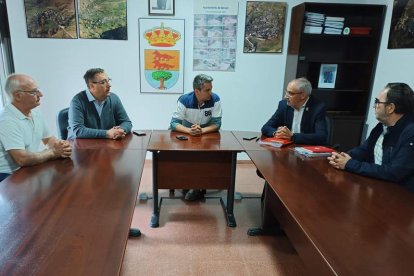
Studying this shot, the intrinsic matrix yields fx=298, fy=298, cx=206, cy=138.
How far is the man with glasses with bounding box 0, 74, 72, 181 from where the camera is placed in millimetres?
1706

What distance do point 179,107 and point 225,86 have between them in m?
1.13

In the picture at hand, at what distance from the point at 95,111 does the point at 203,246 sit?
1.39 metres

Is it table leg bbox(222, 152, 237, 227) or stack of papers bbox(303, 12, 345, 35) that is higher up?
stack of papers bbox(303, 12, 345, 35)

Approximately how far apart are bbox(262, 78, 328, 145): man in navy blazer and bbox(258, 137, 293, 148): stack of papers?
0.05 m

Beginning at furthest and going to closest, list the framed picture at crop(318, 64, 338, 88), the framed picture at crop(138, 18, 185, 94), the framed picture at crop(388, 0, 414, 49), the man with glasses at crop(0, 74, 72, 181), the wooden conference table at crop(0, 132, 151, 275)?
the framed picture at crop(318, 64, 338, 88) → the framed picture at crop(138, 18, 185, 94) → the framed picture at crop(388, 0, 414, 49) → the man with glasses at crop(0, 74, 72, 181) → the wooden conference table at crop(0, 132, 151, 275)

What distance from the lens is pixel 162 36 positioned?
3.47m

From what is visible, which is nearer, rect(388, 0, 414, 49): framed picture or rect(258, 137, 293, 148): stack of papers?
rect(258, 137, 293, 148): stack of papers

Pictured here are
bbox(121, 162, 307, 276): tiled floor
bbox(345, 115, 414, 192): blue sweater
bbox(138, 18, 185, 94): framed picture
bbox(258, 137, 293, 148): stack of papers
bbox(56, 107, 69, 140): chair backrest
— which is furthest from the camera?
bbox(138, 18, 185, 94): framed picture

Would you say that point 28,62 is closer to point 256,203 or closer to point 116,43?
point 116,43

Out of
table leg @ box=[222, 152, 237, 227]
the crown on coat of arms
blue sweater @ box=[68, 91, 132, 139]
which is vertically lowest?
table leg @ box=[222, 152, 237, 227]

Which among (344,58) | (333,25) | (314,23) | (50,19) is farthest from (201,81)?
(344,58)

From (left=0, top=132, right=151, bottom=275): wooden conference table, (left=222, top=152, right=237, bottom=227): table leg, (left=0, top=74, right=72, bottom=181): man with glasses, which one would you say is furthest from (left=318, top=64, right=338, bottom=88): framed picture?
(left=0, top=74, right=72, bottom=181): man with glasses

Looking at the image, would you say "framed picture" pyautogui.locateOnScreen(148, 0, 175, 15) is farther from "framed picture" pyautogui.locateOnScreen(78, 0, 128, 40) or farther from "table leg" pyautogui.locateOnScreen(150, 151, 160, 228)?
"table leg" pyautogui.locateOnScreen(150, 151, 160, 228)

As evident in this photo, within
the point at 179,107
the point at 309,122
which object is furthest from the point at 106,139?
the point at 309,122
